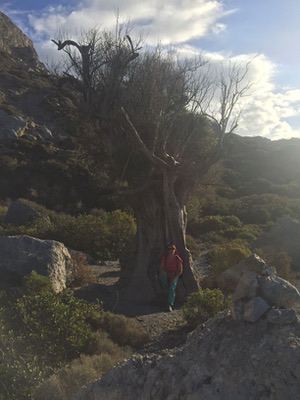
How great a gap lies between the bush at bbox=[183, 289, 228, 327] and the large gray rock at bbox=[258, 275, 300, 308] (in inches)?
223

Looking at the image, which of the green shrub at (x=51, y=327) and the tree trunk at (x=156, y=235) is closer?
the green shrub at (x=51, y=327)

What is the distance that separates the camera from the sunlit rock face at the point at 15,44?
81.8 metres

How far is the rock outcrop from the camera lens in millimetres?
4582

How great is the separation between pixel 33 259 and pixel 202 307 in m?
4.70

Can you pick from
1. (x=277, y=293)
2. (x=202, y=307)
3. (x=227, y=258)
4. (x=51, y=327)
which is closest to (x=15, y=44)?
(x=227, y=258)

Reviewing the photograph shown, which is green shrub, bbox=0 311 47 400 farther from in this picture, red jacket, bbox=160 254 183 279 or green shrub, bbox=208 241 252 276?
green shrub, bbox=208 241 252 276

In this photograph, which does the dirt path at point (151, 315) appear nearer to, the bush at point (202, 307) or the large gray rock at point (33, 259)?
the bush at point (202, 307)

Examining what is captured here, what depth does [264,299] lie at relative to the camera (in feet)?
17.8

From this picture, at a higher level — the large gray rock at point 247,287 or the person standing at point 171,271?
the large gray rock at point 247,287

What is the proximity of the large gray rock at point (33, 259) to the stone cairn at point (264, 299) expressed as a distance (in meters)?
8.18

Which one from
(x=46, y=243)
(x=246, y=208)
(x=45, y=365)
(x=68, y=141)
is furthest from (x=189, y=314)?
(x=68, y=141)

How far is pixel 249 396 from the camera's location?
4504mm

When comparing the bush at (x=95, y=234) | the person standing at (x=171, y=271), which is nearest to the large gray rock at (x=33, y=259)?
the person standing at (x=171, y=271)

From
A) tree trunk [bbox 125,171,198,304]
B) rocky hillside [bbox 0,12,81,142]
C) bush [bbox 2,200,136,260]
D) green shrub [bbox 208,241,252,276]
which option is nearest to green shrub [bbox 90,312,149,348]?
tree trunk [bbox 125,171,198,304]
